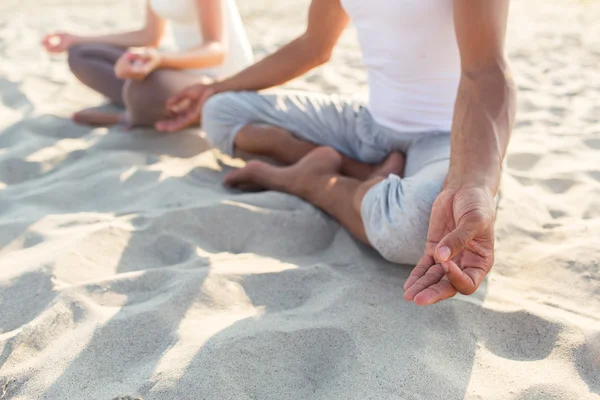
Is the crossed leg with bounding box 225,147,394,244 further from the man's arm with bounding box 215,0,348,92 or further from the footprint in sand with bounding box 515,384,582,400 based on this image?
the footprint in sand with bounding box 515,384,582,400

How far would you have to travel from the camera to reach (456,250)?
3.97ft

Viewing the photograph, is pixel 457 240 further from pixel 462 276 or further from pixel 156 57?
pixel 156 57

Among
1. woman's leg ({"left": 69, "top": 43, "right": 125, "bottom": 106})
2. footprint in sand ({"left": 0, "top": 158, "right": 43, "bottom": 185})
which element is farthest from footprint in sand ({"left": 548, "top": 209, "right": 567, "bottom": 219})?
woman's leg ({"left": 69, "top": 43, "right": 125, "bottom": 106})

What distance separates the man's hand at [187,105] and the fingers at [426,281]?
156 cm

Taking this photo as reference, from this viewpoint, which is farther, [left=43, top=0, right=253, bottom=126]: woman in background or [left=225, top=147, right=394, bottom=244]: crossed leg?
[left=43, top=0, right=253, bottom=126]: woman in background

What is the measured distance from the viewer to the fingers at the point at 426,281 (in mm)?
1238

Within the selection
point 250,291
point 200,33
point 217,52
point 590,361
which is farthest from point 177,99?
point 590,361

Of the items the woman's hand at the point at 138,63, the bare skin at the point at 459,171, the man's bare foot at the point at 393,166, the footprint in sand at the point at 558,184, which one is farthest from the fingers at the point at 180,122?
the footprint in sand at the point at 558,184

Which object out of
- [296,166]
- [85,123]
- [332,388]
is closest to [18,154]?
[85,123]

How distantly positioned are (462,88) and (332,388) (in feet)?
2.65

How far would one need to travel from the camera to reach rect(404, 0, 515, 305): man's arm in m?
1.24

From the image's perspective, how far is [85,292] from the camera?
151cm

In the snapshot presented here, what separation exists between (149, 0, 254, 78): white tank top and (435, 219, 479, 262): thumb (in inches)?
73.3

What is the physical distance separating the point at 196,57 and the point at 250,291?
142 centimetres
